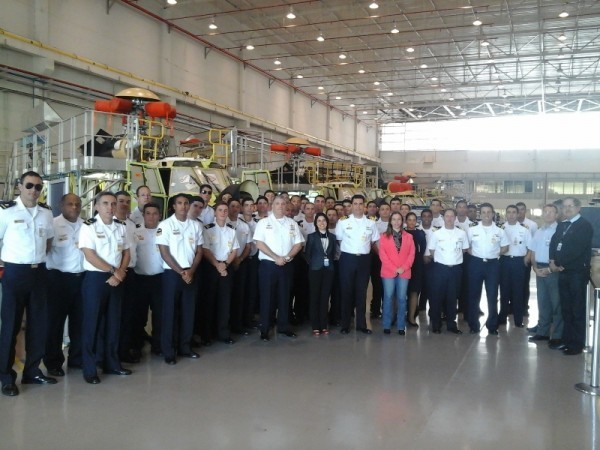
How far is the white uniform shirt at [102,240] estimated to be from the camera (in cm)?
443

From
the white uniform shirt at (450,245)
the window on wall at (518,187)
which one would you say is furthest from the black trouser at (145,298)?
the window on wall at (518,187)

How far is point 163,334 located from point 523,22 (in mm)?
18210

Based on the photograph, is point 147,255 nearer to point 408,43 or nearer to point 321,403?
point 321,403

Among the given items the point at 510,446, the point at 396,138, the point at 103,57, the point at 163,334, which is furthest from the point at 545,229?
the point at 396,138

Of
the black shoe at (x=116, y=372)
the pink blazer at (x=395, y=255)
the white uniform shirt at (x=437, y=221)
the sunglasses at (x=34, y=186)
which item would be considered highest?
the sunglasses at (x=34, y=186)

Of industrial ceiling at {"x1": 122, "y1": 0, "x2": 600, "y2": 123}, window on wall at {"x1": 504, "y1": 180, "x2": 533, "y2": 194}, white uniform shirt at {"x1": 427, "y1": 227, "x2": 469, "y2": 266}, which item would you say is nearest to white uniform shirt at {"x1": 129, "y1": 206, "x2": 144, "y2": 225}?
white uniform shirt at {"x1": 427, "y1": 227, "x2": 469, "y2": 266}

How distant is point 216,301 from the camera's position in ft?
19.2

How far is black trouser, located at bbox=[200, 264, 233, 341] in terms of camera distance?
5.75 meters

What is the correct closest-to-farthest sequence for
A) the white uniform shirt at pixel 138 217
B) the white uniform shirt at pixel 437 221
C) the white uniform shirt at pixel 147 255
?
the white uniform shirt at pixel 147 255
the white uniform shirt at pixel 138 217
the white uniform shirt at pixel 437 221

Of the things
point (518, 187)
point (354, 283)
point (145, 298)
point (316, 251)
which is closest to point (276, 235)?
point (316, 251)

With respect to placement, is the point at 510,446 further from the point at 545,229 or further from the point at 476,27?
the point at 476,27

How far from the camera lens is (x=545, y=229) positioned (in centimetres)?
642

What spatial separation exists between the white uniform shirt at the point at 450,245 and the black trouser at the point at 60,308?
4187 mm

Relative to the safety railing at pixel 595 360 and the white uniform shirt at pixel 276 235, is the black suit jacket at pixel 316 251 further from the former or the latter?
the safety railing at pixel 595 360
